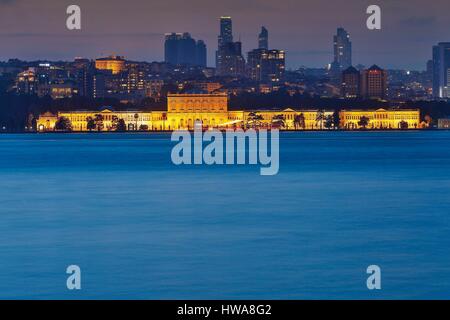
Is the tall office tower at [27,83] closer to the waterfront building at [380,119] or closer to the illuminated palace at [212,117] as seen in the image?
the illuminated palace at [212,117]

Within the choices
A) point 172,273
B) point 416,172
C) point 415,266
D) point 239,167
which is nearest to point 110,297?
point 172,273

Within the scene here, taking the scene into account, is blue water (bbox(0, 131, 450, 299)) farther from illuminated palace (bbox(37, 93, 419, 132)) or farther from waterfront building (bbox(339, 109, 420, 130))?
waterfront building (bbox(339, 109, 420, 130))

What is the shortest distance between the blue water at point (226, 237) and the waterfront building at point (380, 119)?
389ft

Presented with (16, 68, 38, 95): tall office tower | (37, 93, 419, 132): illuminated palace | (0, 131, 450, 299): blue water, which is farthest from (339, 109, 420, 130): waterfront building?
(0, 131, 450, 299): blue water

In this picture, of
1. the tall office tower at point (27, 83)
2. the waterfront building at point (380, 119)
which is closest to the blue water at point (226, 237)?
the waterfront building at point (380, 119)

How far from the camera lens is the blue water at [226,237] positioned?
16.9 m

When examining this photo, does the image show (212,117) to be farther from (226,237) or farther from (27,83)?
(226,237)

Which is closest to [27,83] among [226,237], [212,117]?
[212,117]

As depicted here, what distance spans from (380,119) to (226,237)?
140988 mm

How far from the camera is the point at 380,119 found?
161750 mm

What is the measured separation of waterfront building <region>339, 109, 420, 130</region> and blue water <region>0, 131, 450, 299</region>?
389 feet

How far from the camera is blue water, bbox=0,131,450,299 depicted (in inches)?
666
